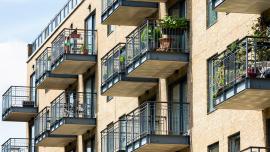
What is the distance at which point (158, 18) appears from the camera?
46.2 metres

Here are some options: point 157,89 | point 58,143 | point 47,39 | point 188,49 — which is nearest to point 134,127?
point 157,89

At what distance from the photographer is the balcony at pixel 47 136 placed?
5756 centimetres

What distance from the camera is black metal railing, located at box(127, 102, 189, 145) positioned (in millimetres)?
43375

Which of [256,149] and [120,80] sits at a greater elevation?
Result: [120,80]

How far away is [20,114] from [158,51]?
2421cm

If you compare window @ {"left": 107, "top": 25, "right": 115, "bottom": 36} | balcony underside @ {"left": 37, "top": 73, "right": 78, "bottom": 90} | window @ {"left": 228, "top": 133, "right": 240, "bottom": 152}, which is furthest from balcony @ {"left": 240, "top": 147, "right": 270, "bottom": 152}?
balcony underside @ {"left": 37, "top": 73, "right": 78, "bottom": 90}

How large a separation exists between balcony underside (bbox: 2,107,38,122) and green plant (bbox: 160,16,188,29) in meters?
22.8

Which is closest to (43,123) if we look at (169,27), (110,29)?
(110,29)

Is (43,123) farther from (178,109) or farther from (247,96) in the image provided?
(247,96)

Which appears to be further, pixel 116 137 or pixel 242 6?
pixel 116 137

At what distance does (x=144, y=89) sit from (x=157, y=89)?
1.33 m

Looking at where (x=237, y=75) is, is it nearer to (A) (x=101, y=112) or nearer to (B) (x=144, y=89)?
(B) (x=144, y=89)

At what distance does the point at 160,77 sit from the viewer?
148 feet

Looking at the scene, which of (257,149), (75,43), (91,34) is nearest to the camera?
(257,149)
